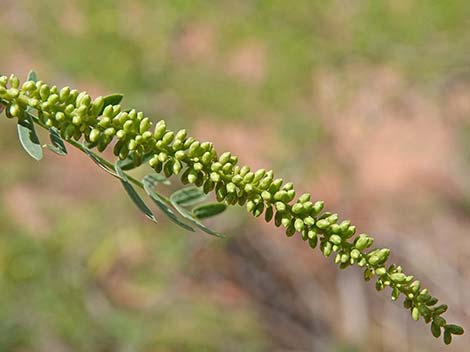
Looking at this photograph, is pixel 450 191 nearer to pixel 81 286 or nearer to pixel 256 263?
pixel 256 263

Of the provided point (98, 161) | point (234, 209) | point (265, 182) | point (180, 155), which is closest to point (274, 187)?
point (265, 182)

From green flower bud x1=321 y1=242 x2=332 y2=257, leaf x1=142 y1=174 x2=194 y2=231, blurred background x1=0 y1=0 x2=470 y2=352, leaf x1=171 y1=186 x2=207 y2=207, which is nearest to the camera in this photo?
green flower bud x1=321 y1=242 x2=332 y2=257

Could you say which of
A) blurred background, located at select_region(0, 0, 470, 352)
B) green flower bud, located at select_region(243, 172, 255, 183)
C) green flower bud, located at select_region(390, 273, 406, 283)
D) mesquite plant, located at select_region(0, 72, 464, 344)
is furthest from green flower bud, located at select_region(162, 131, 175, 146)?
blurred background, located at select_region(0, 0, 470, 352)

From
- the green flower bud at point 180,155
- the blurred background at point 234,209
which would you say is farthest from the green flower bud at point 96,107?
the blurred background at point 234,209

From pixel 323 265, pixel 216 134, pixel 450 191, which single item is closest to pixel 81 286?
pixel 323 265

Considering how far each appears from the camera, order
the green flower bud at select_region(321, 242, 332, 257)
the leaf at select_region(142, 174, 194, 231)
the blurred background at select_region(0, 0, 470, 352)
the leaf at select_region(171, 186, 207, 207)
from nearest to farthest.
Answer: the green flower bud at select_region(321, 242, 332, 257)
the leaf at select_region(142, 174, 194, 231)
the leaf at select_region(171, 186, 207, 207)
the blurred background at select_region(0, 0, 470, 352)

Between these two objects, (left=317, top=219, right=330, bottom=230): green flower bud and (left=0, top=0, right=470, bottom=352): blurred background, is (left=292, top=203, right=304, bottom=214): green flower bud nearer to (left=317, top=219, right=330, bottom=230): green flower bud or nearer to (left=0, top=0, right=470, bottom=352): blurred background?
(left=317, top=219, right=330, bottom=230): green flower bud
